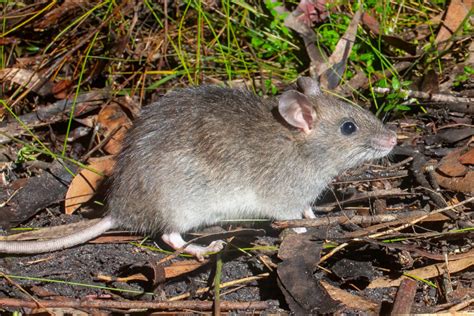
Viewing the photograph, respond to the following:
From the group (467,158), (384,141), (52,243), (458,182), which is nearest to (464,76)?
(467,158)

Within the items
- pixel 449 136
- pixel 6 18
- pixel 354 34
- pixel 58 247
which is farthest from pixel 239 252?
pixel 6 18

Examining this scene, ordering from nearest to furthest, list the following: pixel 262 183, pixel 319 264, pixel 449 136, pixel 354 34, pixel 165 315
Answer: pixel 165 315, pixel 319 264, pixel 262 183, pixel 449 136, pixel 354 34

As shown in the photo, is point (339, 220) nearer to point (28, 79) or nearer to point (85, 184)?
point (85, 184)

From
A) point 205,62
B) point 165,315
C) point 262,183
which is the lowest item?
point 165,315

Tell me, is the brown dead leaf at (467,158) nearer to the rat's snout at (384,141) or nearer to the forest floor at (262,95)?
the forest floor at (262,95)

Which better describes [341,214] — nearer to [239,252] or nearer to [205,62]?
[239,252]

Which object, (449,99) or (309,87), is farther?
(449,99)

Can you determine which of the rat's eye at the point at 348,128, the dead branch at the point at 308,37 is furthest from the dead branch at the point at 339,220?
the dead branch at the point at 308,37
